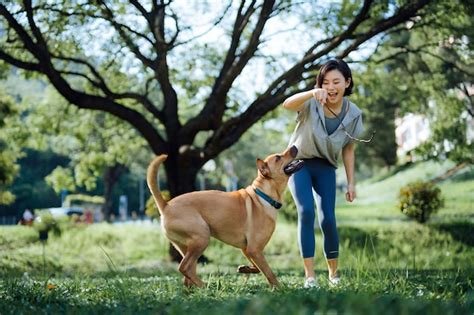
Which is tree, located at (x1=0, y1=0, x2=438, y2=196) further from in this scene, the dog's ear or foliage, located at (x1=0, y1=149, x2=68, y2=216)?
foliage, located at (x1=0, y1=149, x2=68, y2=216)

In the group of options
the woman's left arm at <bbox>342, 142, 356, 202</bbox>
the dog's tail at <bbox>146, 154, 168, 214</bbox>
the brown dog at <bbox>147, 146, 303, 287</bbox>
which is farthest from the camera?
the woman's left arm at <bbox>342, 142, 356, 202</bbox>

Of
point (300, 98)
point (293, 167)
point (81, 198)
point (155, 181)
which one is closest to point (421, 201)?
point (293, 167)

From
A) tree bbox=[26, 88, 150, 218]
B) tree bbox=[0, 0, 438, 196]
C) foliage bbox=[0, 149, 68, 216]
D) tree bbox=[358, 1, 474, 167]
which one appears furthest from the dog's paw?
foliage bbox=[0, 149, 68, 216]

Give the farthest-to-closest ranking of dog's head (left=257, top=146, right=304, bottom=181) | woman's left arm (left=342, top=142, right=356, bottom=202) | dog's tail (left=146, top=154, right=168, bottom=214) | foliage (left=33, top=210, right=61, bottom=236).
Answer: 1. foliage (left=33, top=210, right=61, bottom=236)
2. woman's left arm (left=342, top=142, right=356, bottom=202)
3. dog's head (left=257, top=146, right=304, bottom=181)
4. dog's tail (left=146, top=154, right=168, bottom=214)

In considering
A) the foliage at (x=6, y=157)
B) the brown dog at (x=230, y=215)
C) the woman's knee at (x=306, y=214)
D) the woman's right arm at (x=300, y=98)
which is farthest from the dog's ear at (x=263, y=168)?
the foliage at (x=6, y=157)

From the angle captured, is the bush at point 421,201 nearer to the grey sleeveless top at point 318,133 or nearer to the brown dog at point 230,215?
the grey sleeveless top at point 318,133

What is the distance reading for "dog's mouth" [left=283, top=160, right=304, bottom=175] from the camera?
17.1 ft

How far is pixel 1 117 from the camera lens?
14.5 m

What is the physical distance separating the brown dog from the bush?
12110mm

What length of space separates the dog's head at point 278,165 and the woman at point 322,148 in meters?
0.10

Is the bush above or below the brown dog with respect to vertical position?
below

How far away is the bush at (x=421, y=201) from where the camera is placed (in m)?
16.5

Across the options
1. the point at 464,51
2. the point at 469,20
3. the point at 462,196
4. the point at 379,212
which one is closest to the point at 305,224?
the point at 464,51

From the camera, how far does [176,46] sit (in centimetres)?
1188
